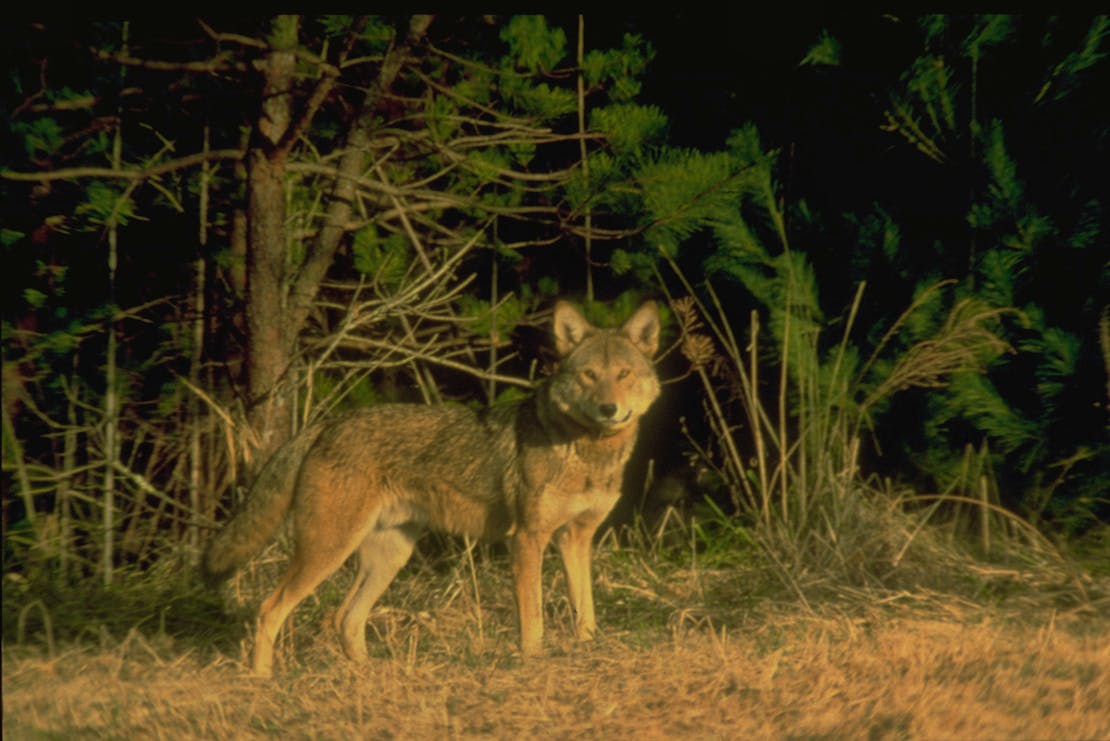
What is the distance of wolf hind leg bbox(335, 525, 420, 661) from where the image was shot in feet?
21.7

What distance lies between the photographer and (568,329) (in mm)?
6684

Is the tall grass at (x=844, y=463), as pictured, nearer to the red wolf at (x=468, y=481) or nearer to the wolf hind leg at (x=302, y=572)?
the red wolf at (x=468, y=481)

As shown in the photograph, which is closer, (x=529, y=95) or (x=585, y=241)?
(x=529, y=95)

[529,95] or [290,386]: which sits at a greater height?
[529,95]

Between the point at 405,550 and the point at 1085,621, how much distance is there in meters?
3.35

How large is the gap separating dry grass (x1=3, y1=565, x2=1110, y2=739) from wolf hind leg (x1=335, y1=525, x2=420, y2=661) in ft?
0.71

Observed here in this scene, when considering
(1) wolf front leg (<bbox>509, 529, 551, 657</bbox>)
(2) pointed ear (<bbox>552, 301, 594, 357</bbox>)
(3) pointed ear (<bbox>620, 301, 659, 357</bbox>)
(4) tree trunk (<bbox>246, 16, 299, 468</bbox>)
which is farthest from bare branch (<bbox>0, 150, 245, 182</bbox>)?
(1) wolf front leg (<bbox>509, 529, 551, 657</bbox>)

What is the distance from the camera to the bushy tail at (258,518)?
20.8 feet

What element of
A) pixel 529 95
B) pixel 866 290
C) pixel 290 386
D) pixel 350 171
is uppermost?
pixel 529 95

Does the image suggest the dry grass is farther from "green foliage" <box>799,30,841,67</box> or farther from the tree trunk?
"green foliage" <box>799,30,841,67</box>

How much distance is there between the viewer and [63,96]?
652cm

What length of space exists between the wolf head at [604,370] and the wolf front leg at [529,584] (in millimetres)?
636

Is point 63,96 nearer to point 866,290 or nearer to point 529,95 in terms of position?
point 529,95

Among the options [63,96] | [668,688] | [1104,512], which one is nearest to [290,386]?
[63,96]
